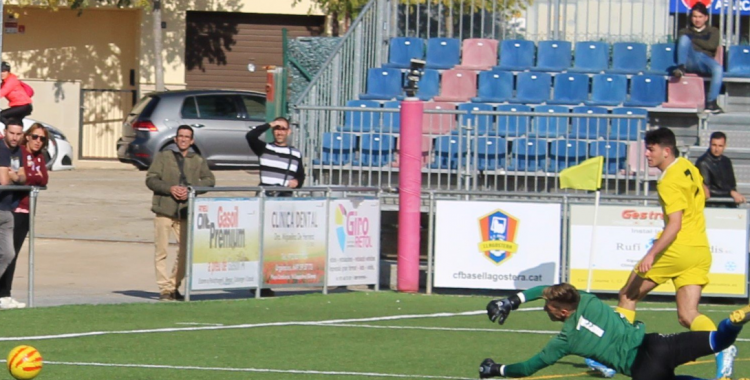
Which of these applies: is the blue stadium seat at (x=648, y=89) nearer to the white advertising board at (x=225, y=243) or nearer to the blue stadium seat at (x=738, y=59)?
the blue stadium seat at (x=738, y=59)

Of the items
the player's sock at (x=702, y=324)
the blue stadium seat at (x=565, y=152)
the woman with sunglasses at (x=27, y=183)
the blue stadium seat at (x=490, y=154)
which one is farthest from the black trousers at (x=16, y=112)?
the player's sock at (x=702, y=324)

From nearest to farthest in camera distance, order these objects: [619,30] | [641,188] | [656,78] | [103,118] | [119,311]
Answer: [119,311] → [641,188] → [656,78] → [619,30] → [103,118]

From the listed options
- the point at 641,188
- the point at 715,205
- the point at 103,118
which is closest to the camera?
the point at 715,205

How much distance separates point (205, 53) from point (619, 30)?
14.2 metres

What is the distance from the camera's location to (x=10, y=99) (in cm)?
2036

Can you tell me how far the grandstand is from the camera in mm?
16047

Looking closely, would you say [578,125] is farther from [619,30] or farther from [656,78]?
[619,30]

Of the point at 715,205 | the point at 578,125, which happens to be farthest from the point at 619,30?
the point at 715,205

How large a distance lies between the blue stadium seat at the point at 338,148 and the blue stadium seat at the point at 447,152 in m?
1.08

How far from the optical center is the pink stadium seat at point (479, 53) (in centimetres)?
1948

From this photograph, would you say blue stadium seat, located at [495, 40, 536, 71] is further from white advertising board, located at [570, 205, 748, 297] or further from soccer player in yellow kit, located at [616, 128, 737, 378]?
soccer player in yellow kit, located at [616, 128, 737, 378]

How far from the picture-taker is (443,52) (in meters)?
19.4

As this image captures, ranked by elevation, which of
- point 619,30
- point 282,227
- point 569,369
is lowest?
point 569,369

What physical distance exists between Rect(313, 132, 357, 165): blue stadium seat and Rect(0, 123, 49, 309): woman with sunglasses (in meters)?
4.29
